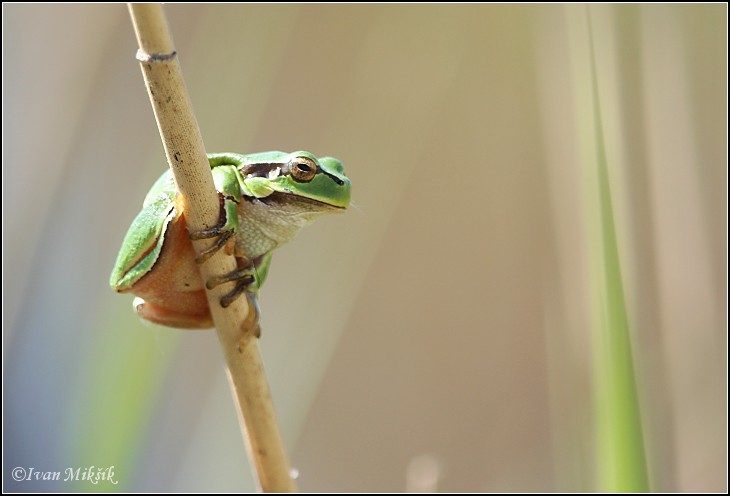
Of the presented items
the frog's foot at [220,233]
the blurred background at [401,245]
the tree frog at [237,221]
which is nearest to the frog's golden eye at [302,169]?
the tree frog at [237,221]

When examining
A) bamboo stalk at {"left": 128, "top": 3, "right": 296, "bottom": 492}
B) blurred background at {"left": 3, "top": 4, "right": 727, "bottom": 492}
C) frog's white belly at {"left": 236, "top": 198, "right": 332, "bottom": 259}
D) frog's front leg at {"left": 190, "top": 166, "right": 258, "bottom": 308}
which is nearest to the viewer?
bamboo stalk at {"left": 128, "top": 3, "right": 296, "bottom": 492}

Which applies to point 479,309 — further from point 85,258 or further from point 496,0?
point 85,258

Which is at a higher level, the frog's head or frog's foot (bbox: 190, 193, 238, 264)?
the frog's head

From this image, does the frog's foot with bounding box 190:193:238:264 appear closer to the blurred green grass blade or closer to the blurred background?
the blurred background

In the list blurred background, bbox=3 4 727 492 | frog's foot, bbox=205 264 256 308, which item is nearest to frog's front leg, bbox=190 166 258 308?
frog's foot, bbox=205 264 256 308

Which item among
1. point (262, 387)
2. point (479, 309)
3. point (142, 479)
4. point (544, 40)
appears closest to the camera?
point (262, 387)

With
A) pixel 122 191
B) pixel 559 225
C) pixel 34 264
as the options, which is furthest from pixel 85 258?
pixel 559 225
